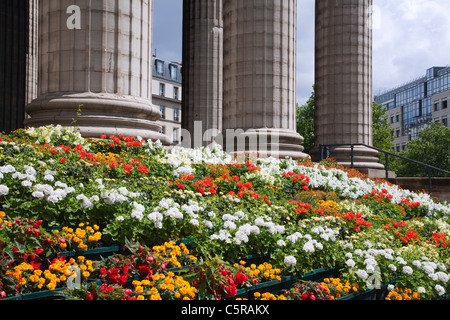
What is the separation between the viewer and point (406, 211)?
1090 centimetres

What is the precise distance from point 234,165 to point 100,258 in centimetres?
562

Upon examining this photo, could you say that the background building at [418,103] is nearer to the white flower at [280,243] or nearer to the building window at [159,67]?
the building window at [159,67]

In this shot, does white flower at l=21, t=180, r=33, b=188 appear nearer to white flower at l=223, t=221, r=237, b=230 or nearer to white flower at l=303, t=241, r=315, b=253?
white flower at l=223, t=221, r=237, b=230

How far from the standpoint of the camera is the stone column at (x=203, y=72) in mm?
20641

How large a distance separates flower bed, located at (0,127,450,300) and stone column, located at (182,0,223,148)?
1173cm

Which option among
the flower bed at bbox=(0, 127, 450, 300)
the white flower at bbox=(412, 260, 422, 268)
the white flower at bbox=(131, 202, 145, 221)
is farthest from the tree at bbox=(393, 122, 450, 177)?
the white flower at bbox=(131, 202, 145, 221)

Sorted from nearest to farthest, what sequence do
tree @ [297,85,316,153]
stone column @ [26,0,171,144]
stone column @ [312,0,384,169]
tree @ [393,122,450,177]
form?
stone column @ [26,0,171,144] < stone column @ [312,0,384,169] < tree @ [297,85,316,153] < tree @ [393,122,450,177]

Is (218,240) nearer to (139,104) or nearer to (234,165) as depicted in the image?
(234,165)

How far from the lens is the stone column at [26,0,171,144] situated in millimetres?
9406

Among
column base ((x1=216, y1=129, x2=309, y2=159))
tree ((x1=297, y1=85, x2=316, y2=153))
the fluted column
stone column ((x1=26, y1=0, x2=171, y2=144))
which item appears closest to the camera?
stone column ((x1=26, y1=0, x2=171, y2=144))

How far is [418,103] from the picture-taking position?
99.9 m

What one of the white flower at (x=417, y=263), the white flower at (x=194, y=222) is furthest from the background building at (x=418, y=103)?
the white flower at (x=194, y=222)

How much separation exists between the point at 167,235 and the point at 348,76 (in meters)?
15.2

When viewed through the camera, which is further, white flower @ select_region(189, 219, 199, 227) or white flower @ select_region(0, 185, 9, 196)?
white flower @ select_region(189, 219, 199, 227)
